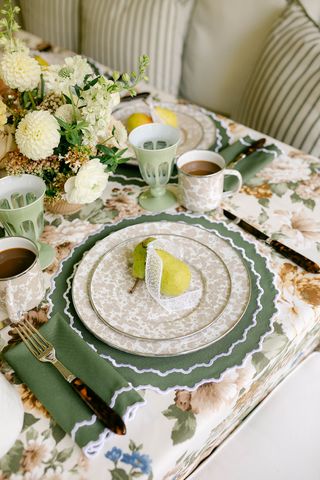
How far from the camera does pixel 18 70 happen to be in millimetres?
830

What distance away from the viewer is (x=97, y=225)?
0.99m

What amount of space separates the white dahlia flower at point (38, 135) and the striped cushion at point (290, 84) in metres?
0.87

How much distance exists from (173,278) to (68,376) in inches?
9.2

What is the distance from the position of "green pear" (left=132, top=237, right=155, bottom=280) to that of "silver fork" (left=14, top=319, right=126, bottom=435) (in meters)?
0.20

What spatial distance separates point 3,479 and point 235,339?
378 mm

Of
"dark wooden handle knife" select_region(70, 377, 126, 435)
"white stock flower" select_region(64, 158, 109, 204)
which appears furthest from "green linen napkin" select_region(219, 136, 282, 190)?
"dark wooden handle knife" select_region(70, 377, 126, 435)

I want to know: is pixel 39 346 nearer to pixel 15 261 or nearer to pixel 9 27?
pixel 15 261

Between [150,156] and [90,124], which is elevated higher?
[90,124]

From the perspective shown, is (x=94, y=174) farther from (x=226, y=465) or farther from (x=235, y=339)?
(x=226, y=465)

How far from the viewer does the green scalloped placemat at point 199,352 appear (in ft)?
2.21

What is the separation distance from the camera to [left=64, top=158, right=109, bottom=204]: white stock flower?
814 mm

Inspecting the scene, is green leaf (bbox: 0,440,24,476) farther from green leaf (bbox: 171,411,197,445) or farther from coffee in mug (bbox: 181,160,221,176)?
coffee in mug (bbox: 181,160,221,176)

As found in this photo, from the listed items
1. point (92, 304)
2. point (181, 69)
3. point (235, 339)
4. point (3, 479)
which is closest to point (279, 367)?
point (235, 339)

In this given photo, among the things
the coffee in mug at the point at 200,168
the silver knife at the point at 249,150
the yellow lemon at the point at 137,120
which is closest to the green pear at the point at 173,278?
the coffee in mug at the point at 200,168
